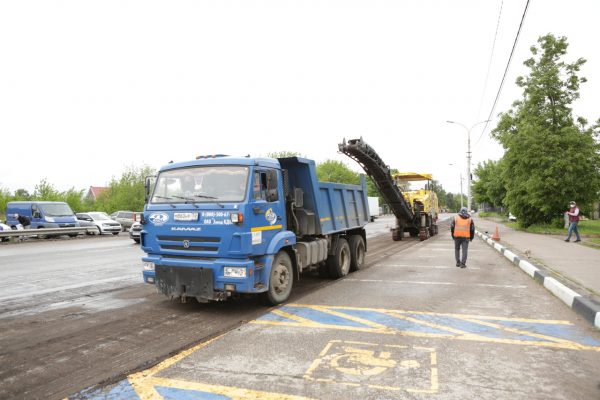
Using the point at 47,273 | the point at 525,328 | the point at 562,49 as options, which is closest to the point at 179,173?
the point at 525,328

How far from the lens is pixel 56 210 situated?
26.0 m

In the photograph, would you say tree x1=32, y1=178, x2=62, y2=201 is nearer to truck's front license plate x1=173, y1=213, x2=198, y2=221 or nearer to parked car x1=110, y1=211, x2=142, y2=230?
parked car x1=110, y1=211, x2=142, y2=230

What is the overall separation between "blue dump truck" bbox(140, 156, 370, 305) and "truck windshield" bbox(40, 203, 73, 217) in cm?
2194

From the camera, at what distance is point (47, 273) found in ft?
35.6

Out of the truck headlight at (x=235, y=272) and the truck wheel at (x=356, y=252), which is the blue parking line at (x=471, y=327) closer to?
the truck headlight at (x=235, y=272)

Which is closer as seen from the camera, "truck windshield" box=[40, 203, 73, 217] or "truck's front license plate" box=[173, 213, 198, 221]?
"truck's front license plate" box=[173, 213, 198, 221]

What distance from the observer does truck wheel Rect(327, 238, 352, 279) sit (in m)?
9.52

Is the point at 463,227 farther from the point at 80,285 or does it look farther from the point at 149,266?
the point at 80,285

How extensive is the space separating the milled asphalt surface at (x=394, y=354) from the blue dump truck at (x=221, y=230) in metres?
0.72

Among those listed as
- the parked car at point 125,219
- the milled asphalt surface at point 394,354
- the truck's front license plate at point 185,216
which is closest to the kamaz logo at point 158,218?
the truck's front license plate at point 185,216

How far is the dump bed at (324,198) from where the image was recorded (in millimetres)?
8266

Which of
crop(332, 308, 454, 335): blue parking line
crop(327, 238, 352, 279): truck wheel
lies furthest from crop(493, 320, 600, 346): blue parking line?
crop(327, 238, 352, 279): truck wheel

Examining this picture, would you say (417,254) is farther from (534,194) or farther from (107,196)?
(107,196)

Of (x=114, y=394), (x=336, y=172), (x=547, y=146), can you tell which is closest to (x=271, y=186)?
(x=114, y=394)
